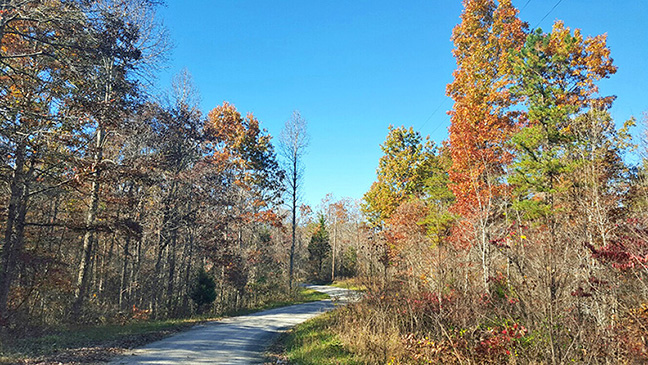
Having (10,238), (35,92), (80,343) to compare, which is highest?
(35,92)

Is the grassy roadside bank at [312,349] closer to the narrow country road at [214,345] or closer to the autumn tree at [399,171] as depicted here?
the narrow country road at [214,345]

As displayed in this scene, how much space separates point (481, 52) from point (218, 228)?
17.6 metres

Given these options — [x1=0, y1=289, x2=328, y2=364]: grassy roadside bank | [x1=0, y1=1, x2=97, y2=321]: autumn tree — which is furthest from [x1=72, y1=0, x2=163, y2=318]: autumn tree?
[x1=0, y1=289, x2=328, y2=364]: grassy roadside bank

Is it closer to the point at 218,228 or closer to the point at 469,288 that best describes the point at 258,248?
the point at 218,228

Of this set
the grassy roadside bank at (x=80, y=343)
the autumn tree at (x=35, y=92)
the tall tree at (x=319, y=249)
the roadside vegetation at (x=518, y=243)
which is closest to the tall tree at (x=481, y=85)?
the roadside vegetation at (x=518, y=243)

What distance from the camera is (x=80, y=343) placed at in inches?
314

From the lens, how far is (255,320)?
14.1 metres

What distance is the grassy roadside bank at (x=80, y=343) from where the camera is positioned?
6586mm

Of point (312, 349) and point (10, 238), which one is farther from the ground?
point (10, 238)

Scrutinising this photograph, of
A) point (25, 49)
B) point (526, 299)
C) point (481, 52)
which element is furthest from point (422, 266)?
point (481, 52)

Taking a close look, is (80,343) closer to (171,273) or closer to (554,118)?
(171,273)

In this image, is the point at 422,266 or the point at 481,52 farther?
the point at 481,52

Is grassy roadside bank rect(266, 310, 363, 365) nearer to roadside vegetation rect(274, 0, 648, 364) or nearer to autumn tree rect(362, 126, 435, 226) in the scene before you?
roadside vegetation rect(274, 0, 648, 364)

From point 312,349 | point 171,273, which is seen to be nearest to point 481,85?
point 312,349
